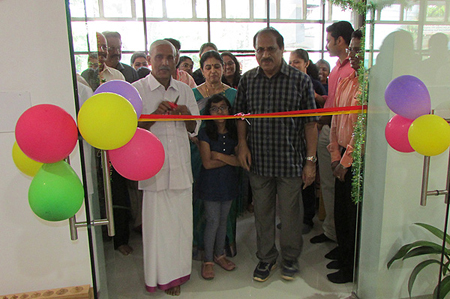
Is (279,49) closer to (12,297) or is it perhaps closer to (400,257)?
(400,257)

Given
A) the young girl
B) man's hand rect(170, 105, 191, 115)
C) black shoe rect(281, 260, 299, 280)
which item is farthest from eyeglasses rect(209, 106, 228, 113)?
black shoe rect(281, 260, 299, 280)

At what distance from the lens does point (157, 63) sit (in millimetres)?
1764

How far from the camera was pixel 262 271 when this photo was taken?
2.09 metres

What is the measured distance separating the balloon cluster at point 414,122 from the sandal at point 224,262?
1.21m

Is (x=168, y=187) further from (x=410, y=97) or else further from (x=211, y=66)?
(x=410, y=97)

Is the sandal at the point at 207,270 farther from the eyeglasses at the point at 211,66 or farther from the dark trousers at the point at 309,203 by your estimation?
the eyeglasses at the point at 211,66

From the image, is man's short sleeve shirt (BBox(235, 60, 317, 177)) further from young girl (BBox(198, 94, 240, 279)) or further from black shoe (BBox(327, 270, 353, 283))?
black shoe (BBox(327, 270, 353, 283))

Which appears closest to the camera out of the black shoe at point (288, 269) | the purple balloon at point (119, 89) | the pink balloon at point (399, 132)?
the purple balloon at point (119, 89)

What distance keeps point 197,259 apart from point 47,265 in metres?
0.83

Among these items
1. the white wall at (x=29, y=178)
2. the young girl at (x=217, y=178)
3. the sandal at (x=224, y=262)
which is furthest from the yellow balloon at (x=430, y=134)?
the white wall at (x=29, y=178)

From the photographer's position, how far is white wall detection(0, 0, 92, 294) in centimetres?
153

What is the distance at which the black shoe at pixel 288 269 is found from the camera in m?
2.12

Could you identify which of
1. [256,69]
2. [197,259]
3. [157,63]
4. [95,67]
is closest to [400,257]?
[197,259]

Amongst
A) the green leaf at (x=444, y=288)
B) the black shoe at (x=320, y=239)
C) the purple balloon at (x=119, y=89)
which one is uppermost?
the purple balloon at (x=119, y=89)
